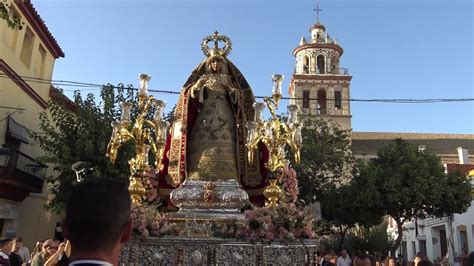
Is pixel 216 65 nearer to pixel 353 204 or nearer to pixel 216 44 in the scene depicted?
pixel 216 44

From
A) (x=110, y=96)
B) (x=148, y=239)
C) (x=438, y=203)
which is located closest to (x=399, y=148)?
(x=438, y=203)

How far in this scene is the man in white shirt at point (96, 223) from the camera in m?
1.90

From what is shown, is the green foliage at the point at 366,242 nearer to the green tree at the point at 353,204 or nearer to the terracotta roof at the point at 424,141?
the green tree at the point at 353,204

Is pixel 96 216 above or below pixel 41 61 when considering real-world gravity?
below

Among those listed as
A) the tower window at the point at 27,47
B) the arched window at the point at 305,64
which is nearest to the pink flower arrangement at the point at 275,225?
the tower window at the point at 27,47

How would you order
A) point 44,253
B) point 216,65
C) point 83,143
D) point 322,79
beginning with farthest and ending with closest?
point 322,79, point 83,143, point 216,65, point 44,253

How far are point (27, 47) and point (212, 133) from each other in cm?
1340

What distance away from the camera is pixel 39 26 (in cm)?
1848

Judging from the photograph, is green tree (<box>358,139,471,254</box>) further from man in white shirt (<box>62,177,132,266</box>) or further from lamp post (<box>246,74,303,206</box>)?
man in white shirt (<box>62,177,132,266</box>)

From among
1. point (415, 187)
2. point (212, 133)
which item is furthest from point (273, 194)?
point (415, 187)

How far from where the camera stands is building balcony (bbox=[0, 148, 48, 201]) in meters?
15.2

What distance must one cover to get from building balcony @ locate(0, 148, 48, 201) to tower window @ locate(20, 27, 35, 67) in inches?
160

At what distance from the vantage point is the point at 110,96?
15789mm

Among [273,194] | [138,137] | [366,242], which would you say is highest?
[138,137]
